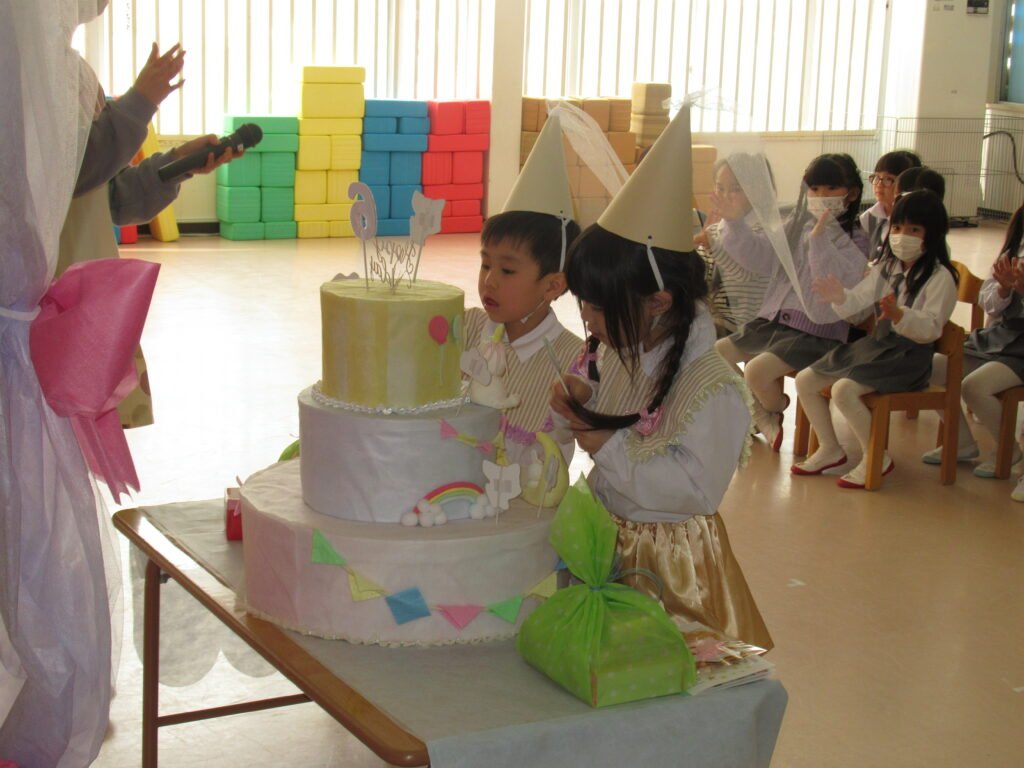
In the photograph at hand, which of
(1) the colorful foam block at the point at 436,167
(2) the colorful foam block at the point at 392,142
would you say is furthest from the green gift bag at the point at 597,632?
(1) the colorful foam block at the point at 436,167

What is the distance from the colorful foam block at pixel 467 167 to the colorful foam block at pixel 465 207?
15cm

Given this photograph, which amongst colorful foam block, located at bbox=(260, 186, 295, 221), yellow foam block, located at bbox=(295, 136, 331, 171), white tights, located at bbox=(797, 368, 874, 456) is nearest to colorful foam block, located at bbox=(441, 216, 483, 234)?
yellow foam block, located at bbox=(295, 136, 331, 171)

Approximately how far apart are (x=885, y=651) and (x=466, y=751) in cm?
194

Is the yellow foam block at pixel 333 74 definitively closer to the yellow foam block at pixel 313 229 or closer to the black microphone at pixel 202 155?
the yellow foam block at pixel 313 229

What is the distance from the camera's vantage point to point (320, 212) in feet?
30.4

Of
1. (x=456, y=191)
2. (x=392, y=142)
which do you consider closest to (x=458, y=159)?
(x=456, y=191)

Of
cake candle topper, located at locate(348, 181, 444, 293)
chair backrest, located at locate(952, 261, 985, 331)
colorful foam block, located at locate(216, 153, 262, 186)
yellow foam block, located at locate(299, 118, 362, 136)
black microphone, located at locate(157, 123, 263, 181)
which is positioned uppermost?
yellow foam block, located at locate(299, 118, 362, 136)

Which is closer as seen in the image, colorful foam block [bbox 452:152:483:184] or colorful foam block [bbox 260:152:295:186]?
colorful foam block [bbox 260:152:295:186]

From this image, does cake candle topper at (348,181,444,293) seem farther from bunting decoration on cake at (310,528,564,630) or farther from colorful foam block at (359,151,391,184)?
colorful foam block at (359,151,391,184)

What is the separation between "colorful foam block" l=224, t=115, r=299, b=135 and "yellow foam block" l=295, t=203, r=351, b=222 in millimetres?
536

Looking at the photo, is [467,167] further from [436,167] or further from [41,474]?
[41,474]

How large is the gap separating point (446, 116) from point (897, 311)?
5815 mm

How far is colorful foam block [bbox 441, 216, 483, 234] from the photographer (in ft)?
32.3

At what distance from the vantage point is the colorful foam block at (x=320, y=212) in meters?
9.20
